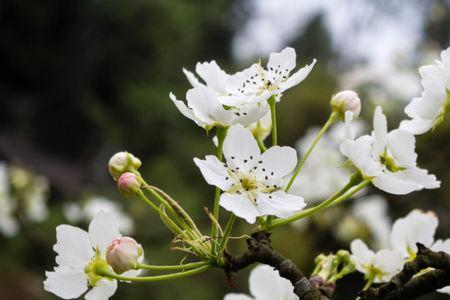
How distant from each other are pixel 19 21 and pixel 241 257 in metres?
9.87

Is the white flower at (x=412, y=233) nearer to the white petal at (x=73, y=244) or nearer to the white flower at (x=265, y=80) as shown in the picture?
the white flower at (x=265, y=80)

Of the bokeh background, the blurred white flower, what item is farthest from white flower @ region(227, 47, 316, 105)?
the bokeh background

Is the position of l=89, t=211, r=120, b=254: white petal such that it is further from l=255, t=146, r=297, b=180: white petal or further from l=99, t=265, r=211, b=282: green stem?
l=255, t=146, r=297, b=180: white petal

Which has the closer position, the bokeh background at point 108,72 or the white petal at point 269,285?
the white petal at point 269,285

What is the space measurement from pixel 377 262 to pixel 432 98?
0.62 ft

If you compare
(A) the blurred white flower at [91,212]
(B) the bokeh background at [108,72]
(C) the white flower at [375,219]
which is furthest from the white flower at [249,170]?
(B) the bokeh background at [108,72]

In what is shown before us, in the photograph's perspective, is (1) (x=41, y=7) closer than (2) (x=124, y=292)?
No

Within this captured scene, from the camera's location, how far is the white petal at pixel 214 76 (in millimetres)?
608

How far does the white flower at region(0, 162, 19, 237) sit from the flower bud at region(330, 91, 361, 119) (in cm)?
201

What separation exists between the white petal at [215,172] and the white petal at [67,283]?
171 mm

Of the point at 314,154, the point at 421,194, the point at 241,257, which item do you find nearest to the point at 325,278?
the point at 241,257

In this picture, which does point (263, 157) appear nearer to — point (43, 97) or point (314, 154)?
point (314, 154)

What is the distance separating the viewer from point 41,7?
9789 mm

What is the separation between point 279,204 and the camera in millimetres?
549
